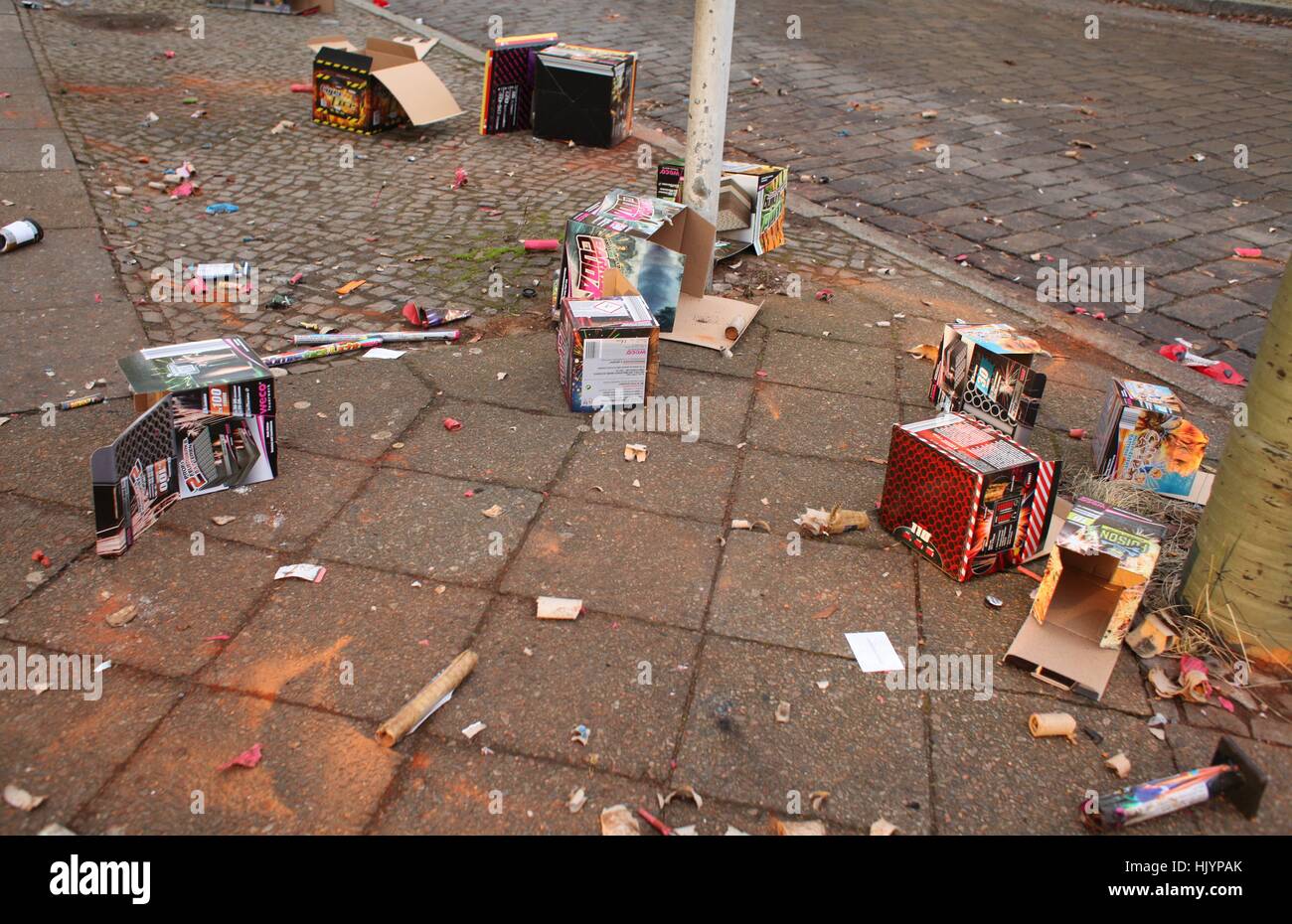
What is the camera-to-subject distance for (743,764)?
2.79m

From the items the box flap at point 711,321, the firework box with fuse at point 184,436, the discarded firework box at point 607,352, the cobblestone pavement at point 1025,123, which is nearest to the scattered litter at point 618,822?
the firework box with fuse at point 184,436

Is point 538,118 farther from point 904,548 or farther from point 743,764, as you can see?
point 743,764

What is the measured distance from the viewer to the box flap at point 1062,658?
311cm

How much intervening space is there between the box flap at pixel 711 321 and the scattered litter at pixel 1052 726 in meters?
2.48

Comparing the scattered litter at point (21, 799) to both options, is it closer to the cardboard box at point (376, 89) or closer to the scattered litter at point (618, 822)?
the scattered litter at point (618, 822)

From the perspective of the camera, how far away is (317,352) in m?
4.69

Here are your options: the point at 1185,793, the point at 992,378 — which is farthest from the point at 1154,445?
the point at 1185,793

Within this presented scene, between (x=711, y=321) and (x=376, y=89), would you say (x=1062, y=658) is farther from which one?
(x=376, y=89)

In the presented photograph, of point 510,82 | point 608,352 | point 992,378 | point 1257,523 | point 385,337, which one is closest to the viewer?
point 1257,523

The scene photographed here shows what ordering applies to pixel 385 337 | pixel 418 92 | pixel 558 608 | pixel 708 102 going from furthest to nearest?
pixel 418 92, pixel 708 102, pixel 385 337, pixel 558 608

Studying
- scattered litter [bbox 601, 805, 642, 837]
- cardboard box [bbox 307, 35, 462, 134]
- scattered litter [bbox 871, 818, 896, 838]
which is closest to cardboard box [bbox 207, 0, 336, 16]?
cardboard box [bbox 307, 35, 462, 134]

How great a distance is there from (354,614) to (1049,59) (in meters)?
10.2

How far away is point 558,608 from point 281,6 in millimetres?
9964

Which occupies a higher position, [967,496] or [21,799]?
[967,496]
